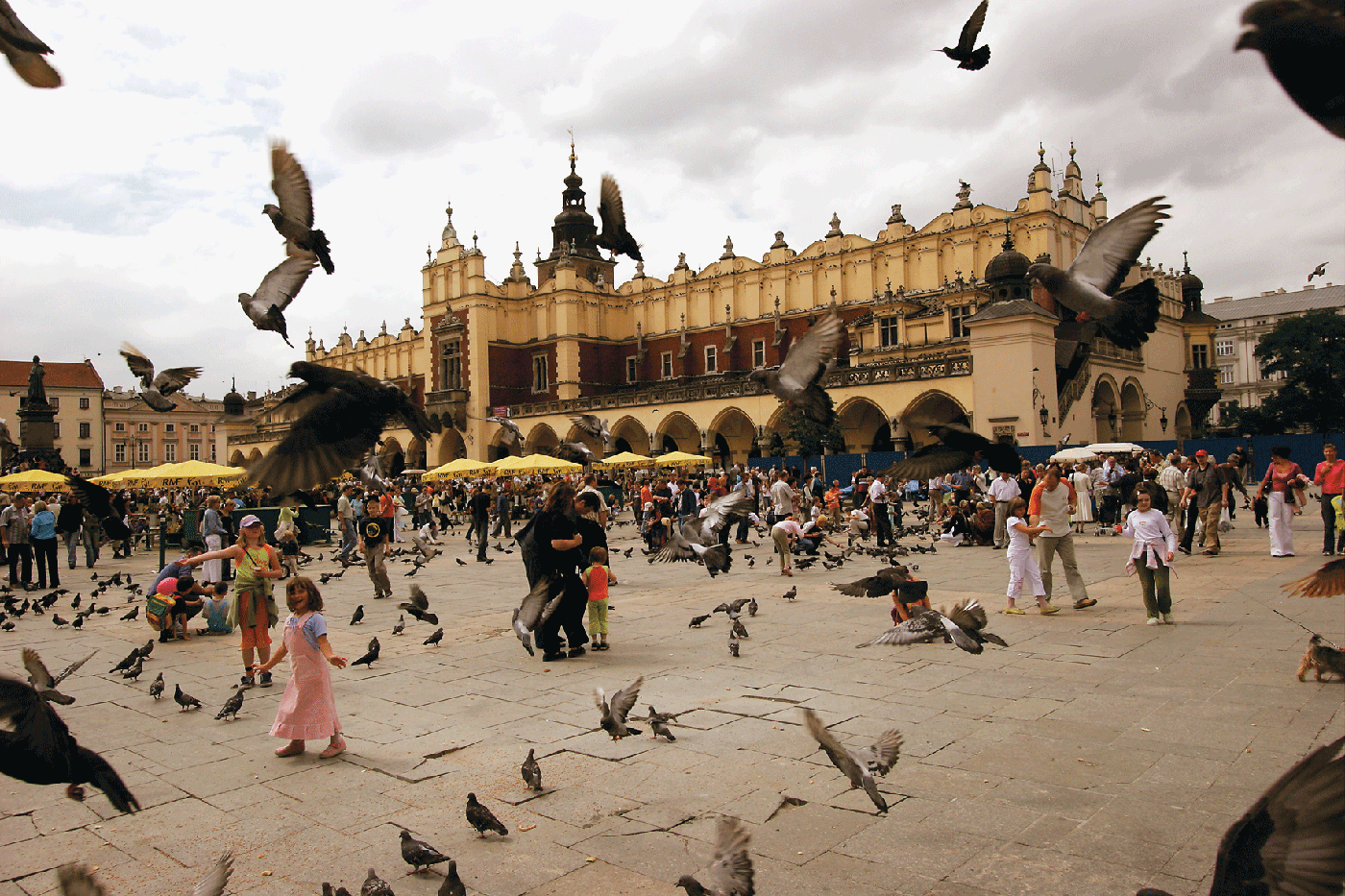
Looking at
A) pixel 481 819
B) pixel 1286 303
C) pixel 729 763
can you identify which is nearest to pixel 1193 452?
pixel 729 763

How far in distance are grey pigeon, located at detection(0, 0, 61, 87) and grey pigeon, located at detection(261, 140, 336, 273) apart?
1.73 m

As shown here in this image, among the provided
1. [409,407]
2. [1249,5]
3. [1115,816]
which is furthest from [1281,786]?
[1115,816]

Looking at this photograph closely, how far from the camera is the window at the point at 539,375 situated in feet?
170

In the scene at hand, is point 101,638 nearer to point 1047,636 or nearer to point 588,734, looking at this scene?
point 588,734

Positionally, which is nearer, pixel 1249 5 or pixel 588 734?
pixel 1249 5

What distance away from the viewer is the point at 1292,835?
143cm

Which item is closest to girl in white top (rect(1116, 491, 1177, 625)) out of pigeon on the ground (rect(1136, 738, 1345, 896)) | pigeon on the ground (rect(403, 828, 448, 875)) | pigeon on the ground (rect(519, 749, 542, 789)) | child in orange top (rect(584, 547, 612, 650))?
child in orange top (rect(584, 547, 612, 650))

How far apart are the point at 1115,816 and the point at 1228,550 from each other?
12749mm

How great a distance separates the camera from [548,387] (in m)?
51.0

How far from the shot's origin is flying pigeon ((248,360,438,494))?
3100mm

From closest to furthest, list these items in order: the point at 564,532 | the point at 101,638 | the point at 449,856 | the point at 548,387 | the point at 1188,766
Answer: the point at 449,856 → the point at 1188,766 → the point at 564,532 → the point at 101,638 → the point at 548,387

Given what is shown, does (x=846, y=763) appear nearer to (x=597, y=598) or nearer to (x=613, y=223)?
(x=613, y=223)

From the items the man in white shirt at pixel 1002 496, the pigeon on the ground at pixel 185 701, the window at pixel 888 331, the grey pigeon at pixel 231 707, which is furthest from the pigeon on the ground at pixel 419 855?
the window at pixel 888 331

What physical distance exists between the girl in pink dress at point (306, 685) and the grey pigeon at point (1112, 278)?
464cm
